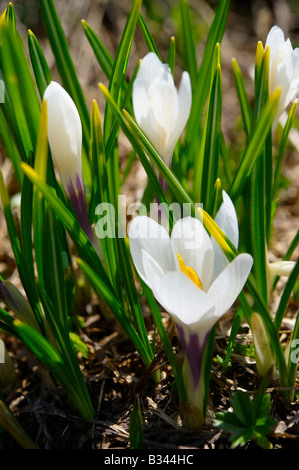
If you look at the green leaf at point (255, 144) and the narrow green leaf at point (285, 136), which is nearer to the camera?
the green leaf at point (255, 144)

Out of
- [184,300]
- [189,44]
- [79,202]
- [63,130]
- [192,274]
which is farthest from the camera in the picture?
[189,44]

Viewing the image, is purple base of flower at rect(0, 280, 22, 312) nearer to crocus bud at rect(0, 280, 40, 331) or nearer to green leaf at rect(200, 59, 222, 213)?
crocus bud at rect(0, 280, 40, 331)

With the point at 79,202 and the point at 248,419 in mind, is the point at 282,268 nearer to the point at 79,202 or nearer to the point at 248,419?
the point at 248,419

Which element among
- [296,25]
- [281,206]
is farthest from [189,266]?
[296,25]

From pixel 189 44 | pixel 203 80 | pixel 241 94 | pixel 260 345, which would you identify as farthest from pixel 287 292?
pixel 189 44

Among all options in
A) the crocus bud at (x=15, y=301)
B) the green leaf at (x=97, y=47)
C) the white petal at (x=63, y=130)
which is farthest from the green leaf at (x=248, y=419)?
the green leaf at (x=97, y=47)

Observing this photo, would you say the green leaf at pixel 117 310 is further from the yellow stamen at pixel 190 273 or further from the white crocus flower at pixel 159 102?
the white crocus flower at pixel 159 102

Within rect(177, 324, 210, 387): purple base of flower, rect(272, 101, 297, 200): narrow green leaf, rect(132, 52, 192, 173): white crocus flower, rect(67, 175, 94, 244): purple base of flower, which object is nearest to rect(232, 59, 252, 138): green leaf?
rect(272, 101, 297, 200): narrow green leaf
